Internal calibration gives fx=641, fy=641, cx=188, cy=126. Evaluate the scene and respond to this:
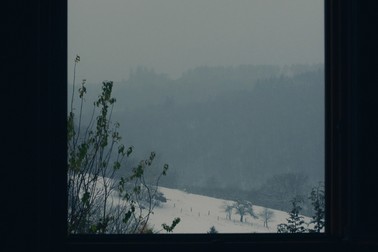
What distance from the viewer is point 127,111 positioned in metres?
3.59

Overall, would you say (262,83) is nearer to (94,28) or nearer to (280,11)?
(280,11)

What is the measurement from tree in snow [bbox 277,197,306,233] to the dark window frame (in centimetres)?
30

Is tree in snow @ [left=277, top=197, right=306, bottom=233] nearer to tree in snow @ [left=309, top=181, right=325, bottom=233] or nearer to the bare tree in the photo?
tree in snow @ [left=309, top=181, right=325, bottom=233]

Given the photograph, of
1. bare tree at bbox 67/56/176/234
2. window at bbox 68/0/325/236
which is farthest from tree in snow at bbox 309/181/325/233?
bare tree at bbox 67/56/176/234

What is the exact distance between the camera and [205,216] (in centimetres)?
331

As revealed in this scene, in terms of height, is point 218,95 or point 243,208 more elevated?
point 218,95

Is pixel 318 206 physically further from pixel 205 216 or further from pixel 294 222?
pixel 205 216

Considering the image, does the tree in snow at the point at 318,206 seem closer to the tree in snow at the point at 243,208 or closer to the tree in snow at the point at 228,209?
the tree in snow at the point at 243,208
